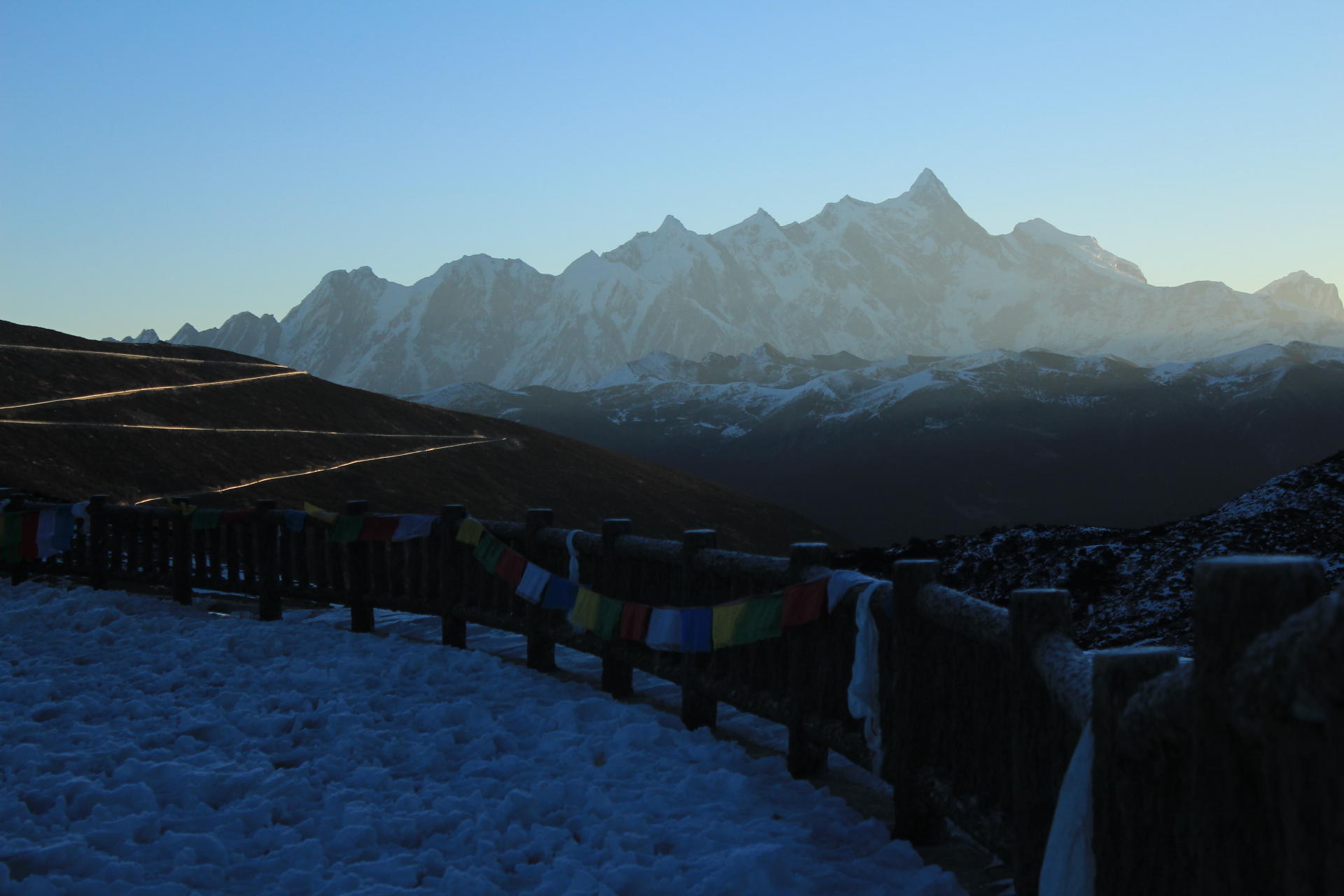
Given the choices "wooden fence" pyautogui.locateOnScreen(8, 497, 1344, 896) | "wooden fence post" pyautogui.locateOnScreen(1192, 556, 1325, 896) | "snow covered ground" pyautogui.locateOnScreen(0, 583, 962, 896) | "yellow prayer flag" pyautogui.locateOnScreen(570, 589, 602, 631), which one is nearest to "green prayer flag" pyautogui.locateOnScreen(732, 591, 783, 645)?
"wooden fence" pyautogui.locateOnScreen(8, 497, 1344, 896)

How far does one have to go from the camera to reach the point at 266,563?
13.7 meters

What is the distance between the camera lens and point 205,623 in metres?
12.5

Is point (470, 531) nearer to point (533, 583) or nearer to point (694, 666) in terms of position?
point (533, 583)

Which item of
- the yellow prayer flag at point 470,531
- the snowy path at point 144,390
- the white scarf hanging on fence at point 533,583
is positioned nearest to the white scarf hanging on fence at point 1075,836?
the white scarf hanging on fence at point 533,583

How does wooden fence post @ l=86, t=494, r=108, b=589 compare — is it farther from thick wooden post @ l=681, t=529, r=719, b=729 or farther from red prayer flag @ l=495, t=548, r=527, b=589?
thick wooden post @ l=681, t=529, r=719, b=729

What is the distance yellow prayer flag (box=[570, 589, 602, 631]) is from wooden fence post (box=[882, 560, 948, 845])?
3999 mm

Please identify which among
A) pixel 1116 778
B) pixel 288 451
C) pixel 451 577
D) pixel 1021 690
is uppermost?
pixel 1116 778

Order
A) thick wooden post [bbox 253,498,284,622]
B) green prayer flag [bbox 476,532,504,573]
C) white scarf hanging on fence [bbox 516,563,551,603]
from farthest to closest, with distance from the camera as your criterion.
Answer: thick wooden post [bbox 253,498,284,622] → green prayer flag [bbox 476,532,504,573] → white scarf hanging on fence [bbox 516,563,551,603]

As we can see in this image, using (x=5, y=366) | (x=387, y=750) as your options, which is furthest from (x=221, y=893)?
(x=5, y=366)

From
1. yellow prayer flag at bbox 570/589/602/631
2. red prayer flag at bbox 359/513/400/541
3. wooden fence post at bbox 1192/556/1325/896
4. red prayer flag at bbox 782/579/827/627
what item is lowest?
yellow prayer flag at bbox 570/589/602/631

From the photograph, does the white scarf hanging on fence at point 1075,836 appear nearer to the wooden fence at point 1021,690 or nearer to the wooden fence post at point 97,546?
the wooden fence at point 1021,690

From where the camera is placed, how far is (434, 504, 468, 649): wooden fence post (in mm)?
11578

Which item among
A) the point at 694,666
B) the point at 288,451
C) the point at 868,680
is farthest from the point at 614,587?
the point at 288,451

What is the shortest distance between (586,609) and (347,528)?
172 inches
